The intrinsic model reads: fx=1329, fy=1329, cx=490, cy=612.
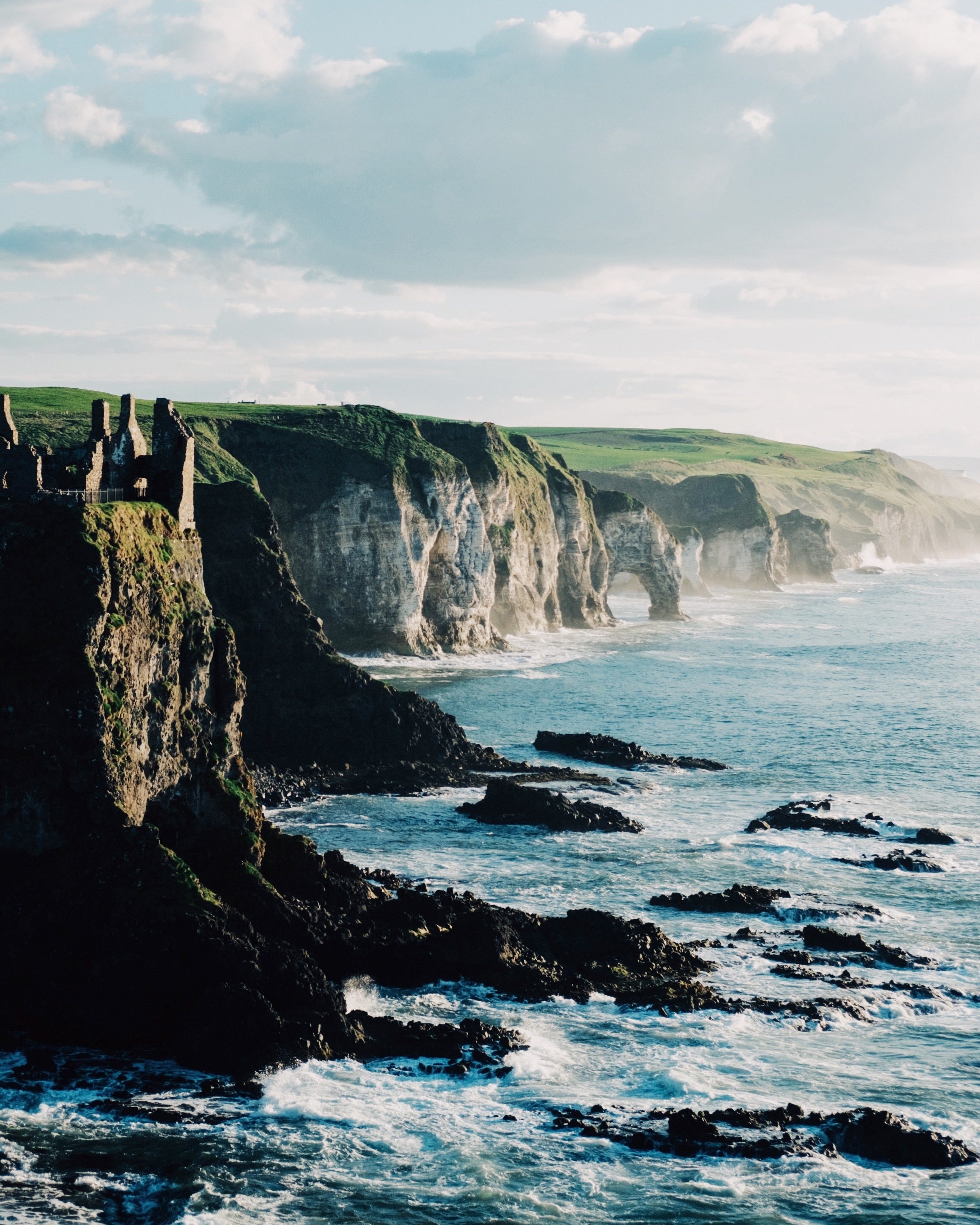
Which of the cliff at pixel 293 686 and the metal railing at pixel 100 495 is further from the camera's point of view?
the cliff at pixel 293 686

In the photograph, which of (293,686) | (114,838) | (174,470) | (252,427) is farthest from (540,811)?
(252,427)

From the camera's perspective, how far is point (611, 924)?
4041cm

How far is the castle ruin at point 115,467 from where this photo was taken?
130 feet

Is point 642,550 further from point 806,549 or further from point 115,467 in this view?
point 115,467

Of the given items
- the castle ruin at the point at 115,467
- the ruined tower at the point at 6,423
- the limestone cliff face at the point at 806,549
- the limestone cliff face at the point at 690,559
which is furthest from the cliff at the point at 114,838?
the limestone cliff face at the point at 806,549

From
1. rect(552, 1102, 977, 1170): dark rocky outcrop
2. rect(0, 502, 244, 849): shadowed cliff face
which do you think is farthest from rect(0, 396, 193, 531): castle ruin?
rect(552, 1102, 977, 1170): dark rocky outcrop

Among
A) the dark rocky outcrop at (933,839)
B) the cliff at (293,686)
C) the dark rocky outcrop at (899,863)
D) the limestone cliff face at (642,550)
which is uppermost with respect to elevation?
the limestone cliff face at (642,550)

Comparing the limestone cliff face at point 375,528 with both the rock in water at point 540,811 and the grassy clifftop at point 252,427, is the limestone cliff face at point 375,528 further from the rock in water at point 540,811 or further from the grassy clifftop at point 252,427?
the rock in water at point 540,811

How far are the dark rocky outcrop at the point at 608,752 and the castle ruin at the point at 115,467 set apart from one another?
30300 mm

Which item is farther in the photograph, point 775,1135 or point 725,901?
point 725,901

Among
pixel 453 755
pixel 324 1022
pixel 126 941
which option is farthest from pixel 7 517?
pixel 453 755

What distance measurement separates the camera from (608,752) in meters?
70.1

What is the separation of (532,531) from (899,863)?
75.2 m

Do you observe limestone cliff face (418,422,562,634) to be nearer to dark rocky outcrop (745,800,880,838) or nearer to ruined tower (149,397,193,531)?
dark rocky outcrop (745,800,880,838)
